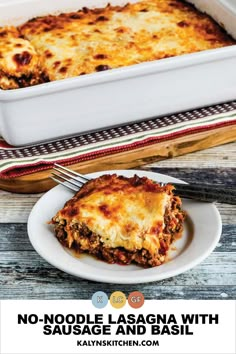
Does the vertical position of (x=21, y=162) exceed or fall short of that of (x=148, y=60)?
it falls short

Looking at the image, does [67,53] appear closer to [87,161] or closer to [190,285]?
[87,161]

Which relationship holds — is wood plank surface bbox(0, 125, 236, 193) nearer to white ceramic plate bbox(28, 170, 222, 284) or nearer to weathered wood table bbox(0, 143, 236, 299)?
weathered wood table bbox(0, 143, 236, 299)

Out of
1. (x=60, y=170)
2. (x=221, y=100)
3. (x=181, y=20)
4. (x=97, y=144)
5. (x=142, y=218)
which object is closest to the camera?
(x=142, y=218)

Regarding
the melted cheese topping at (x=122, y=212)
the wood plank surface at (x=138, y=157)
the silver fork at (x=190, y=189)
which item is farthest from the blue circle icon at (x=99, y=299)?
the wood plank surface at (x=138, y=157)

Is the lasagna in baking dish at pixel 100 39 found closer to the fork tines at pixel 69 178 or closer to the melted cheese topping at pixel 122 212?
the fork tines at pixel 69 178

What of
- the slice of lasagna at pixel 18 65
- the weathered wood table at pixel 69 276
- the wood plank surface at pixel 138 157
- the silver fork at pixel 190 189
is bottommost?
the weathered wood table at pixel 69 276

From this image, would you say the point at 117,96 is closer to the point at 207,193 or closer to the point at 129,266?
the point at 207,193

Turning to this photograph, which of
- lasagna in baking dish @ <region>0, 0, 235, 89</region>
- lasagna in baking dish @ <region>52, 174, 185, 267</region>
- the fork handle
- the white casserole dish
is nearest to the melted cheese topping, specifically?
lasagna in baking dish @ <region>52, 174, 185, 267</region>

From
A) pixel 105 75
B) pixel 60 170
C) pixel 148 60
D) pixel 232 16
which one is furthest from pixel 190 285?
pixel 232 16
